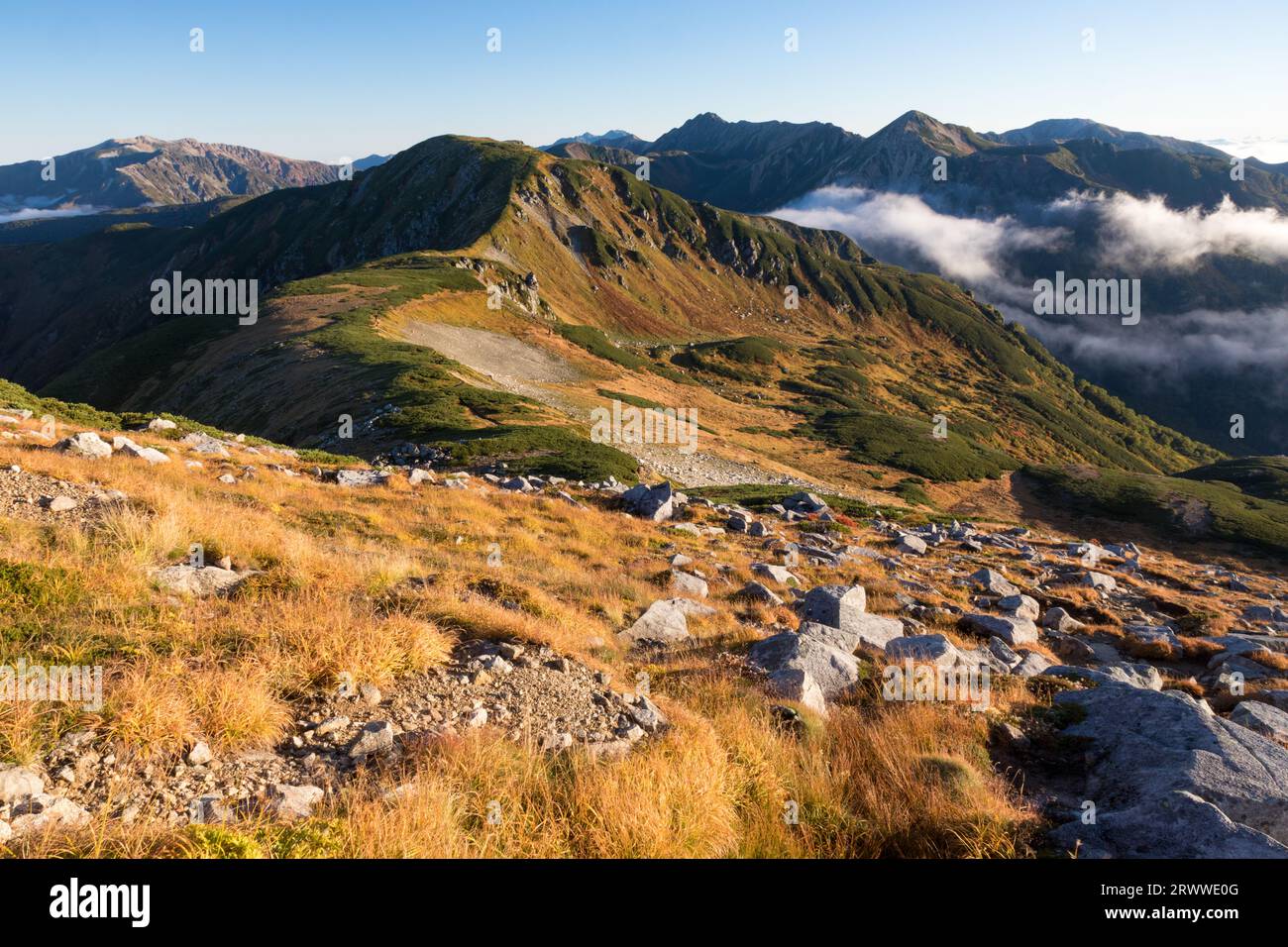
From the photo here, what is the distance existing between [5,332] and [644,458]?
242 m

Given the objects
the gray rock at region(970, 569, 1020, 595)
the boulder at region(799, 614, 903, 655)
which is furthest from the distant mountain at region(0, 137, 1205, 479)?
the boulder at region(799, 614, 903, 655)

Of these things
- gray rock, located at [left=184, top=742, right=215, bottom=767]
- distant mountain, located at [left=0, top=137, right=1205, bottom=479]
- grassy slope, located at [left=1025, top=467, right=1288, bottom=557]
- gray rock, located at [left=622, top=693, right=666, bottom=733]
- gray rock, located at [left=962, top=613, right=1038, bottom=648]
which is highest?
distant mountain, located at [left=0, top=137, right=1205, bottom=479]

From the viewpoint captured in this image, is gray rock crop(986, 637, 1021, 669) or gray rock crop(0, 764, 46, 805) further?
gray rock crop(986, 637, 1021, 669)

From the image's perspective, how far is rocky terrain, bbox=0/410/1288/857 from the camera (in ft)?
14.4

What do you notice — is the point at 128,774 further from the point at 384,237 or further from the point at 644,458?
the point at 384,237

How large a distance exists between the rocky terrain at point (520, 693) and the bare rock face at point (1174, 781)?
3 cm

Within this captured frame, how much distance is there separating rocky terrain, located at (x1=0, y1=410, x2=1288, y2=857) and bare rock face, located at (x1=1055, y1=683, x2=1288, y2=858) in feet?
0.09

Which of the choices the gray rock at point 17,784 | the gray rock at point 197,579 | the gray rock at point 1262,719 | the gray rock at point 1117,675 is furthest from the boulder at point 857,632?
the gray rock at point 17,784

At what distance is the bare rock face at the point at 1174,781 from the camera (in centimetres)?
487

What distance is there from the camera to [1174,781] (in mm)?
5766

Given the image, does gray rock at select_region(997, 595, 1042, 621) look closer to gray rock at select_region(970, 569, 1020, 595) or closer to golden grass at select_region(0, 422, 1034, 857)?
gray rock at select_region(970, 569, 1020, 595)

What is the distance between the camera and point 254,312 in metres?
74.6
